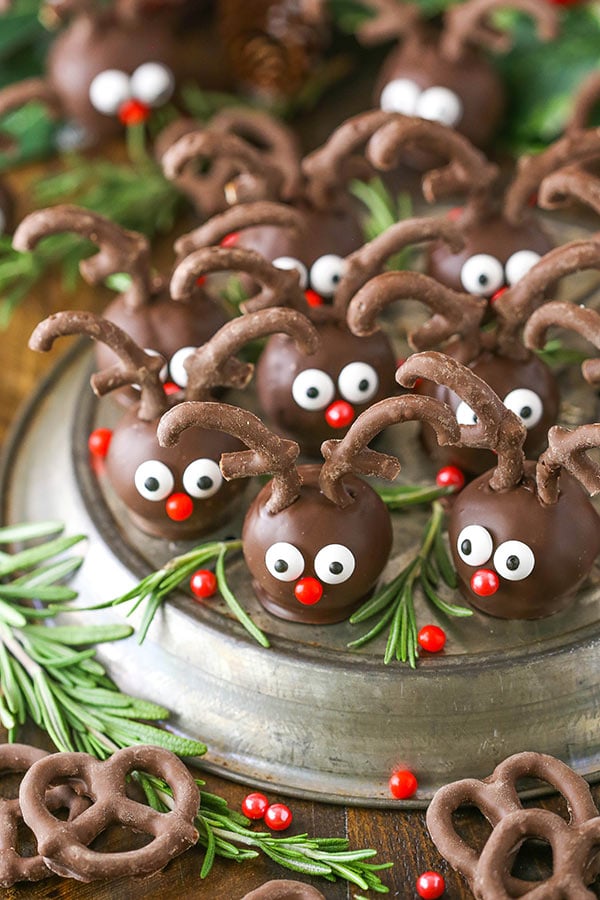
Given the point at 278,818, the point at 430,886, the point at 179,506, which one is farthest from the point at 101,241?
the point at 430,886

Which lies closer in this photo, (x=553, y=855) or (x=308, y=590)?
(x=553, y=855)

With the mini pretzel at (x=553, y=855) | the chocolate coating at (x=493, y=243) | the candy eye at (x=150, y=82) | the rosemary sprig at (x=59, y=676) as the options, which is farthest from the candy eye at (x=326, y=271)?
the mini pretzel at (x=553, y=855)

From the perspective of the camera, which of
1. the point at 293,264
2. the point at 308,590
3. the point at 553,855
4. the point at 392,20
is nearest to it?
the point at 553,855

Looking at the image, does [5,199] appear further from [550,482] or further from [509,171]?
[550,482]

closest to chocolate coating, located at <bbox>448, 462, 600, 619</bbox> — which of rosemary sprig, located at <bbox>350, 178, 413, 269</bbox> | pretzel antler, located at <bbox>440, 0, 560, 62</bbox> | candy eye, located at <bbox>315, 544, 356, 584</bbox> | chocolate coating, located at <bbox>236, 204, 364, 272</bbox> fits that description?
candy eye, located at <bbox>315, 544, 356, 584</bbox>

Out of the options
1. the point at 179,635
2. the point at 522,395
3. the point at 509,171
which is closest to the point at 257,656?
the point at 179,635

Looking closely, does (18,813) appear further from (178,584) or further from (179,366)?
(179,366)

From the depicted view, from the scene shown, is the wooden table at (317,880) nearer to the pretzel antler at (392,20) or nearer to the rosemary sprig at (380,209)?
the rosemary sprig at (380,209)
